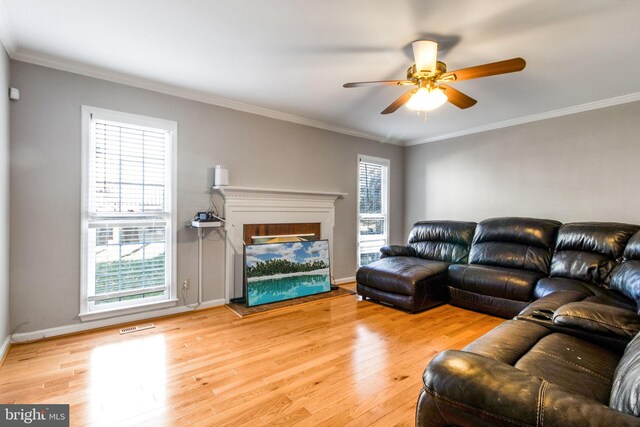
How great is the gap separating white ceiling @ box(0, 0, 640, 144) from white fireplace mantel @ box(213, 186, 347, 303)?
116 cm

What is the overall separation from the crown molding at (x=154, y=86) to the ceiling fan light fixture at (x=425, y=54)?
2223 mm

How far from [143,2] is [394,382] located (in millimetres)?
3025

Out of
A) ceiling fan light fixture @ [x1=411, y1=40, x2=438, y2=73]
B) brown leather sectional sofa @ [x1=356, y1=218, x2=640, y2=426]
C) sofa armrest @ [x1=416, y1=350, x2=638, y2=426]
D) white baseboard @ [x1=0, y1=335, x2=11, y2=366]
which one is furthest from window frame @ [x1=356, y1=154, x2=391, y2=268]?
white baseboard @ [x1=0, y1=335, x2=11, y2=366]

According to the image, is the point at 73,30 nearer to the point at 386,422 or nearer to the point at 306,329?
the point at 306,329

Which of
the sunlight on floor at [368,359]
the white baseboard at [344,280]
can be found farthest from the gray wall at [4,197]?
the white baseboard at [344,280]

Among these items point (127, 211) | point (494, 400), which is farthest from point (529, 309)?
point (127, 211)

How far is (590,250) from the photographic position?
3.30 m

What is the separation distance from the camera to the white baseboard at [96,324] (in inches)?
107

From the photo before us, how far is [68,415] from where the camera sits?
1767mm

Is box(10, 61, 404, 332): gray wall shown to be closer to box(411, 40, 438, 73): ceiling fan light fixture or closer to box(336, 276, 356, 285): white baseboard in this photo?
box(336, 276, 356, 285): white baseboard

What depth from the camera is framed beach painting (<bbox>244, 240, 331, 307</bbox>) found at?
12.4 ft

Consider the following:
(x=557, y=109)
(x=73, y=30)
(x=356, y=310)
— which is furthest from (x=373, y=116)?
(x=73, y=30)

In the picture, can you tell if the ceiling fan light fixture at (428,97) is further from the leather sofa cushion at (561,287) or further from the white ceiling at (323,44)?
the leather sofa cushion at (561,287)

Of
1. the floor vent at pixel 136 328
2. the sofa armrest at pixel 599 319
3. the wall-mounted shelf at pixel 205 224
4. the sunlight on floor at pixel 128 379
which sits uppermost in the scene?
the wall-mounted shelf at pixel 205 224
